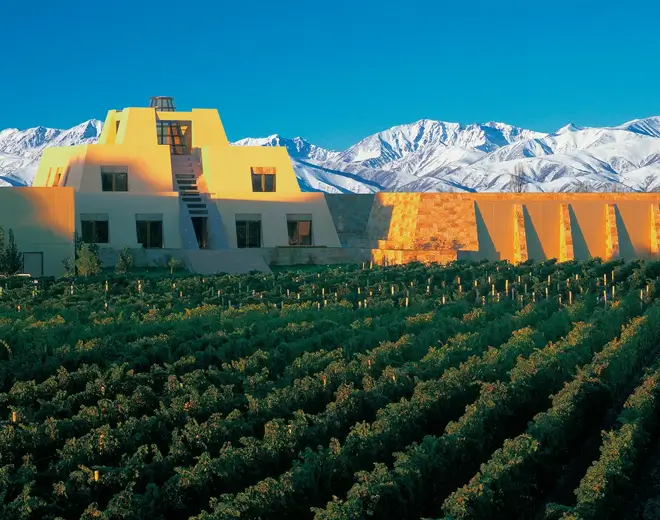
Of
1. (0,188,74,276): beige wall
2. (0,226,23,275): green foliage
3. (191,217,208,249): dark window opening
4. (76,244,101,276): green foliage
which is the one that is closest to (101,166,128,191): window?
(191,217,208,249): dark window opening

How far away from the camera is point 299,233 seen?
46.3m

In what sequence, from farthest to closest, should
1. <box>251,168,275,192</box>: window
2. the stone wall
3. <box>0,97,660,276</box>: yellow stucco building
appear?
<box>251,168,275,192</box>: window
the stone wall
<box>0,97,660,276</box>: yellow stucco building

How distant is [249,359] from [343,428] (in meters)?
3.88

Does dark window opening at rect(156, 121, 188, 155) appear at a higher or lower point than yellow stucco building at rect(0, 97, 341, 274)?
higher

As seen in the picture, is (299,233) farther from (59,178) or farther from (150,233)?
(59,178)

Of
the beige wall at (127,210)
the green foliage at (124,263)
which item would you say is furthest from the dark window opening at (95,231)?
the green foliage at (124,263)

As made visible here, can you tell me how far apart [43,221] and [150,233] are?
559 cm

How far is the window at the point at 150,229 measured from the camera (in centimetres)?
4356

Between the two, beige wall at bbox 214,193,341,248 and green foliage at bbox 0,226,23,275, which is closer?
green foliage at bbox 0,226,23,275

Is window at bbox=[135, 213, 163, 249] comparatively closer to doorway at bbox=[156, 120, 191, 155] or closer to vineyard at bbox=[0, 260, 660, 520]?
doorway at bbox=[156, 120, 191, 155]

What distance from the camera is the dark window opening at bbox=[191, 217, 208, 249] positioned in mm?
45906

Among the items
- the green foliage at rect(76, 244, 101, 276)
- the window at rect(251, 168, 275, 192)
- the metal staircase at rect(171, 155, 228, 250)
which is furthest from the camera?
the window at rect(251, 168, 275, 192)

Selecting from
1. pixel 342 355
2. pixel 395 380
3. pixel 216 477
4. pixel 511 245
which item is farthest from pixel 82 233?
pixel 216 477

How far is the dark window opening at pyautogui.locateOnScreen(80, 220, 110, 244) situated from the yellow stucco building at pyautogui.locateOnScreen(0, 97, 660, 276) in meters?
0.05
